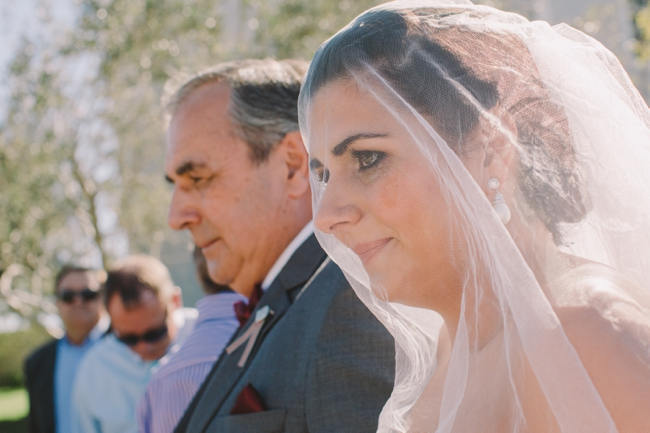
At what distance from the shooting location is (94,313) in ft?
24.1

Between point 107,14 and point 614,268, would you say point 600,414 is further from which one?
point 107,14

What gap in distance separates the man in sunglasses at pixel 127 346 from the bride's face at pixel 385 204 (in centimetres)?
329

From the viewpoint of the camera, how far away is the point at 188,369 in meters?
3.29

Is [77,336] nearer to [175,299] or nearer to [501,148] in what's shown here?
[175,299]

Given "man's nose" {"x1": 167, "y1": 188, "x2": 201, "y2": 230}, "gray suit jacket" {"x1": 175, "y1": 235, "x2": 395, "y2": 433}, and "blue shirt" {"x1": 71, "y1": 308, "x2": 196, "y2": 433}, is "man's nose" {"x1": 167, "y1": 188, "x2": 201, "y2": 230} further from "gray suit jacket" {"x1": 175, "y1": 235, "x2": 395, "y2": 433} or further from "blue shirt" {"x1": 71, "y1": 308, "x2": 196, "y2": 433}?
"blue shirt" {"x1": 71, "y1": 308, "x2": 196, "y2": 433}

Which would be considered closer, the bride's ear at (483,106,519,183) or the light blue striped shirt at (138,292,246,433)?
the bride's ear at (483,106,519,183)

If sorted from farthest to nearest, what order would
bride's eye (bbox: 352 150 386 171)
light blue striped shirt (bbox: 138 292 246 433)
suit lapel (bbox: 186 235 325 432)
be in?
light blue striped shirt (bbox: 138 292 246 433)
suit lapel (bbox: 186 235 325 432)
bride's eye (bbox: 352 150 386 171)

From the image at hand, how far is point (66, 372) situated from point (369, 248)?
5.90 meters

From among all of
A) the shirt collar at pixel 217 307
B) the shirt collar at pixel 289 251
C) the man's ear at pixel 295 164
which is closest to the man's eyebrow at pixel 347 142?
the shirt collar at pixel 289 251

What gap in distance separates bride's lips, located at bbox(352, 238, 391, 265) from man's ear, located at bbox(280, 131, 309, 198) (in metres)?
1.06

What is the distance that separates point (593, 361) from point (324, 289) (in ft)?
3.34

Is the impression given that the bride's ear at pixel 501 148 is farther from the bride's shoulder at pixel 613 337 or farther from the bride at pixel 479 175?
the bride's shoulder at pixel 613 337

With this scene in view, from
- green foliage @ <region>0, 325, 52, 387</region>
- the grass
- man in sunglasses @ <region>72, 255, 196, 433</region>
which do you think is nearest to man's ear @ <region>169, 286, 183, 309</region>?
man in sunglasses @ <region>72, 255, 196, 433</region>

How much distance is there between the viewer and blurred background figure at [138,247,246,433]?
326 centimetres
